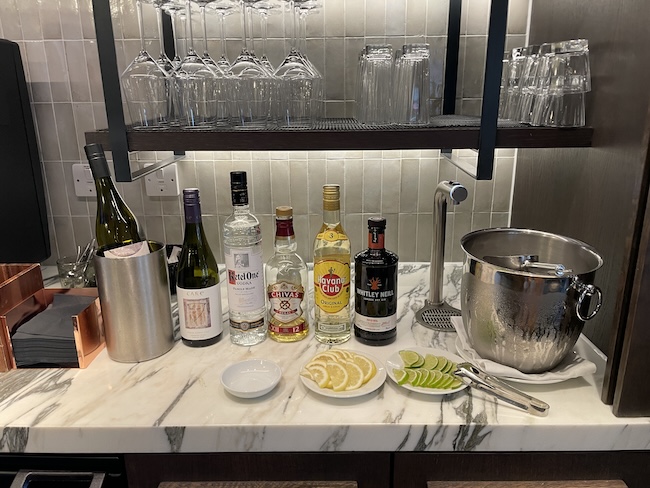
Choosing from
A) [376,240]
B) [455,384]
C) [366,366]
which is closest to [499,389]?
[455,384]

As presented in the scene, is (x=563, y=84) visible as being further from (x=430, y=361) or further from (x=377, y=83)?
(x=430, y=361)

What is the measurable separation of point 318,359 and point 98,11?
0.74m

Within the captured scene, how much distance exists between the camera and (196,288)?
101 cm

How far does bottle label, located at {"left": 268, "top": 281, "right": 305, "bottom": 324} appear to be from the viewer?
1.05 meters

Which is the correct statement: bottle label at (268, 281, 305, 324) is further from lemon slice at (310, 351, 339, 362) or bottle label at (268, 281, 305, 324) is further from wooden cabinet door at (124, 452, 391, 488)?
wooden cabinet door at (124, 452, 391, 488)

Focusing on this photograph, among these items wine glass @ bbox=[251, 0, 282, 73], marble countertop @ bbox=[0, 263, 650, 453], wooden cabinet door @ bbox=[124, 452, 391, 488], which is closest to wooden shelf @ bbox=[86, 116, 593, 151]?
wine glass @ bbox=[251, 0, 282, 73]

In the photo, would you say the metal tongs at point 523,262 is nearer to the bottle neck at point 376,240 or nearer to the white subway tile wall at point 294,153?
the bottle neck at point 376,240

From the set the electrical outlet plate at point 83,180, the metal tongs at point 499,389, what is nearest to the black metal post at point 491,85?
the metal tongs at point 499,389

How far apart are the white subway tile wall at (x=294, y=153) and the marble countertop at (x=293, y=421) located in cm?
62

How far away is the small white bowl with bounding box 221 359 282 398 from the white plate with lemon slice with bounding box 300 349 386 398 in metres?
0.06

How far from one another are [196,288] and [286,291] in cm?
18

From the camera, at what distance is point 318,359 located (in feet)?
3.15

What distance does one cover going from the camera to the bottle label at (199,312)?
102 centimetres

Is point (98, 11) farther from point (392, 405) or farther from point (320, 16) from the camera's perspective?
point (392, 405)
